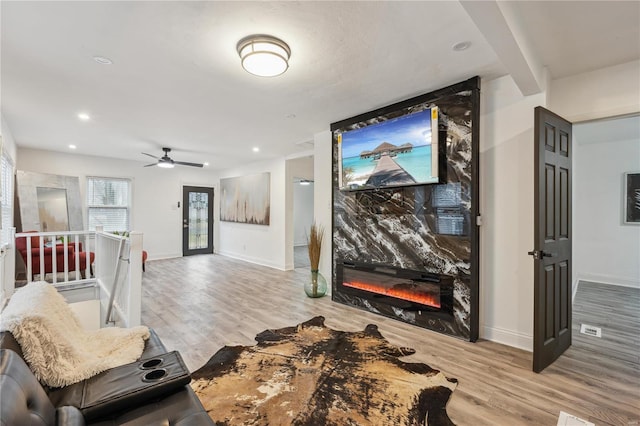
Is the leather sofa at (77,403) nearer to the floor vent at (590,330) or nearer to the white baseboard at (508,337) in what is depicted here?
the white baseboard at (508,337)

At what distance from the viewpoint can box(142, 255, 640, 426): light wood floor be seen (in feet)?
6.44

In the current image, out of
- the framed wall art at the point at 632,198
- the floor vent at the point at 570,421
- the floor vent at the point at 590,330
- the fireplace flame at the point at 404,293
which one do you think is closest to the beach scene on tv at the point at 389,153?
the fireplace flame at the point at 404,293

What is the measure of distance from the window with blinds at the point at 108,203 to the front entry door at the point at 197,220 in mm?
1418

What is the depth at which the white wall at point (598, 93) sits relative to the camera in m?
2.60

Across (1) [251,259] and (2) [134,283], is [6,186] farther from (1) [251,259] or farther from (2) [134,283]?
(1) [251,259]

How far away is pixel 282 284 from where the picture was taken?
17.4 ft

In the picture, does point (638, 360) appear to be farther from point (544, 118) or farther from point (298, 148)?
point (298, 148)

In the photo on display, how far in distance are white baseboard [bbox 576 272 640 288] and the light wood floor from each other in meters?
1.56

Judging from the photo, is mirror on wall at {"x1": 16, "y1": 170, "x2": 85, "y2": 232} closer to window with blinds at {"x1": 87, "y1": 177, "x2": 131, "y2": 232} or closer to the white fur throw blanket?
window with blinds at {"x1": 87, "y1": 177, "x2": 131, "y2": 232}

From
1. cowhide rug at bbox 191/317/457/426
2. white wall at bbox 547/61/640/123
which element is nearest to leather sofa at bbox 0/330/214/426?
cowhide rug at bbox 191/317/457/426

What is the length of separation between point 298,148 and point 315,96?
2630 mm

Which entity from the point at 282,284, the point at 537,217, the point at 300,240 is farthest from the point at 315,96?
the point at 300,240

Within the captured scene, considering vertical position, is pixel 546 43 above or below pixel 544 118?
above

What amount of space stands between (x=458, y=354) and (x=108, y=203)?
8003 mm
